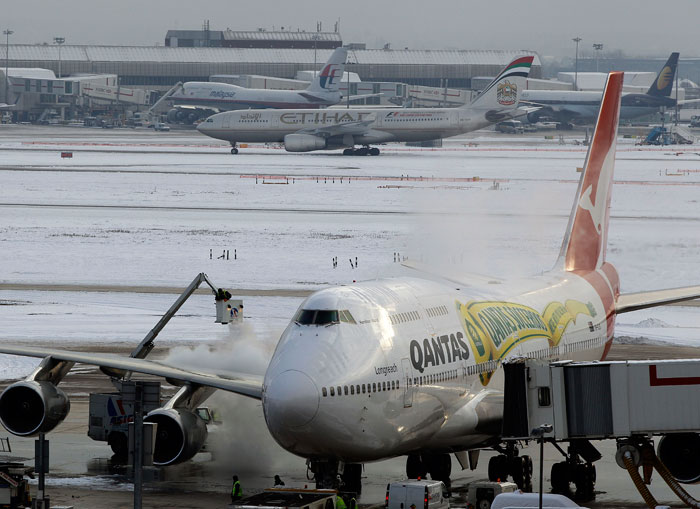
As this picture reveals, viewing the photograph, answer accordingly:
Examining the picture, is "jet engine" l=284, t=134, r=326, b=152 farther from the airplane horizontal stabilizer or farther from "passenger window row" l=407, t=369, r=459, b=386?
"passenger window row" l=407, t=369, r=459, b=386

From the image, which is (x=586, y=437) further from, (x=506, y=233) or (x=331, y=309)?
(x=506, y=233)

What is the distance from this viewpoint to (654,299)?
38125 millimetres

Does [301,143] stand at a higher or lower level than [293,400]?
higher

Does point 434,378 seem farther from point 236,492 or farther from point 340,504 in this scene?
point 236,492

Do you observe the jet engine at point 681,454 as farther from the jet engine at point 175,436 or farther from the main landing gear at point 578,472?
the jet engine at point 175,436

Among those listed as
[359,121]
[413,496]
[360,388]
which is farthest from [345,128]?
[360,388]

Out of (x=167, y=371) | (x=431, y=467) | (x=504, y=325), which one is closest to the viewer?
(x=167, y=371)

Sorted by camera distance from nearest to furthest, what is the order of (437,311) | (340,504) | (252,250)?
(340,504), (437,311), (252,250)

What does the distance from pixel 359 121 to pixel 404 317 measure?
133 metres

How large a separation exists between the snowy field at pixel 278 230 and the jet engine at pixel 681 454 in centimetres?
1550

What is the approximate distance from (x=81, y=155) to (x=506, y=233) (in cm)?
8706

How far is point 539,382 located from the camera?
25.5 m

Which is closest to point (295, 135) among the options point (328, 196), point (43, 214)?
point (328, 196)

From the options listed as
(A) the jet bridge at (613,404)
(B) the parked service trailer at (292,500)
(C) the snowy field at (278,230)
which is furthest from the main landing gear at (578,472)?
(C) the snowy field at (278,230)
